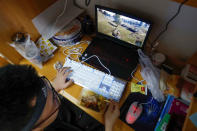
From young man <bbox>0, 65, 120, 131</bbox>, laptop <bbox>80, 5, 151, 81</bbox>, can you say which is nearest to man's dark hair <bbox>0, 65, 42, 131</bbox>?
young man <bbox>0, 65, 120, 131</bbox>

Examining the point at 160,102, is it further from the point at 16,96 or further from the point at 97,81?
the point at 16,96

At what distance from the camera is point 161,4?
2.30 feet

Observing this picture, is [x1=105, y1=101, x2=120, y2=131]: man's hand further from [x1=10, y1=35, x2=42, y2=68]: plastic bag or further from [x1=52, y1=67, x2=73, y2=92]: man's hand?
[x1=10, y1=35, x2=42, y2=68]: plastic bag

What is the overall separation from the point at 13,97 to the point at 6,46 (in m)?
0.68

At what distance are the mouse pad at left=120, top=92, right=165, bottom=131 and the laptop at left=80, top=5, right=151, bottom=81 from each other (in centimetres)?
15

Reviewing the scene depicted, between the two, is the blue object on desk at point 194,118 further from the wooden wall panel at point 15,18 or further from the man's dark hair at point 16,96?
the wooden wall panel at point 15,18

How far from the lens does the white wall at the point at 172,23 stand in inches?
26.8

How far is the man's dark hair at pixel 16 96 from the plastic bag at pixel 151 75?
70 cm

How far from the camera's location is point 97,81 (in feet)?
2.98

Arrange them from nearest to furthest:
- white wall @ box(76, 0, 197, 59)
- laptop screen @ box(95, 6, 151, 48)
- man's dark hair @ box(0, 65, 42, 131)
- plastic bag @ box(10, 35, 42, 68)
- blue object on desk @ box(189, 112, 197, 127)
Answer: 1. man's dark hair @ box(0, 65, 42, 131)
2. blue object on desk @ box(189, 112, 197, 127)
3. white wall @ box(76, 0, 197, 59)
4. laptop screen @ box(95, 6, 151, 48)
5. plastic bag @ box(10, 35, 42, 68)

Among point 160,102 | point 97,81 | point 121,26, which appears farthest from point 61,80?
point 160,102

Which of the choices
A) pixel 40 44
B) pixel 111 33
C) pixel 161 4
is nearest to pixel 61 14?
pixel 40 44

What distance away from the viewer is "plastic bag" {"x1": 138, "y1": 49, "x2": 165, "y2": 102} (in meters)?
0.83

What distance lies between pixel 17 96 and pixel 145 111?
0.71 m
